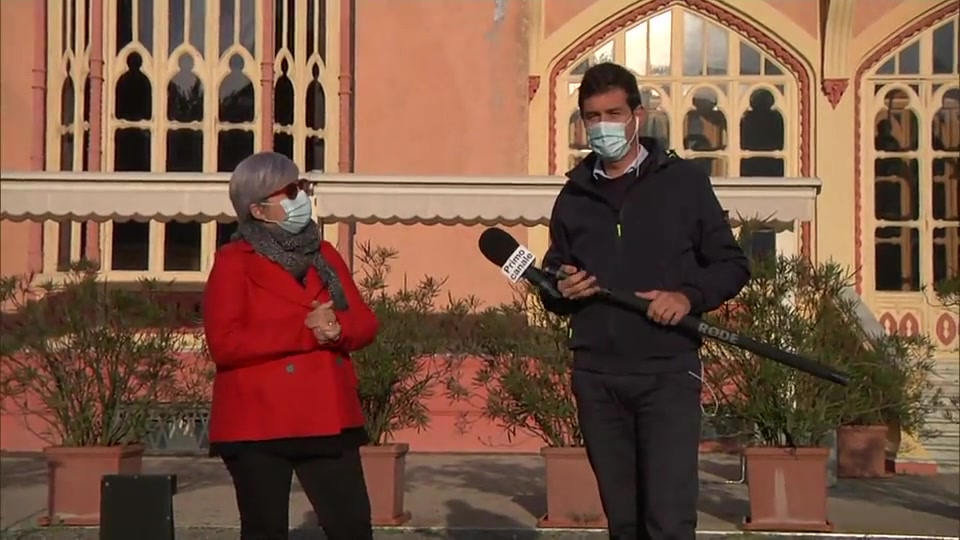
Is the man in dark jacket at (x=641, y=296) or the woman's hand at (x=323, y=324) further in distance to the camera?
the woman's hand at (x=323, y=324)

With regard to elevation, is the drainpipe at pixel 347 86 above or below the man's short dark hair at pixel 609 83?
above

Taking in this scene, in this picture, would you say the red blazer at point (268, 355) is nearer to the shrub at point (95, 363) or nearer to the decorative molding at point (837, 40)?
the shrub at point (95, 363)

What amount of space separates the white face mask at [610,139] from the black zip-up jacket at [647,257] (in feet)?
0.37

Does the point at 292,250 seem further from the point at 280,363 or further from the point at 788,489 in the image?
the point at 788,489

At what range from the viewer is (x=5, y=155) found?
1355cm

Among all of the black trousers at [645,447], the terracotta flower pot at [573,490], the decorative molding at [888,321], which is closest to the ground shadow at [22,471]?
the terracotta flower pot at [573,490]

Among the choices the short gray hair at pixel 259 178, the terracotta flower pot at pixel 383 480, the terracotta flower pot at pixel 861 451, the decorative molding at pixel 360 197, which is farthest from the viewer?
the terracotta flower pot at pixel 861 451

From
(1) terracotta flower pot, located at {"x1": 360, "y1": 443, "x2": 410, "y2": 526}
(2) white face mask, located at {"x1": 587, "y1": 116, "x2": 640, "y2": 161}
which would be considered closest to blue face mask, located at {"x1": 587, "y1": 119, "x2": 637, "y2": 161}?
(2) white face mask, located at {"x1": 587, "y1": 116, "x2": 640, "y2": 161}

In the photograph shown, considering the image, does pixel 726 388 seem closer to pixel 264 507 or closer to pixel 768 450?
pixel 768 450

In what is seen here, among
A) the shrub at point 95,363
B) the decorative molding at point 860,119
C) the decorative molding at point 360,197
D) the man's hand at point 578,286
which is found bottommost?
the shrub at point 95,363

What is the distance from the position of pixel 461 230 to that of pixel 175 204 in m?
3.40

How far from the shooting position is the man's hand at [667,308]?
13.5 ft

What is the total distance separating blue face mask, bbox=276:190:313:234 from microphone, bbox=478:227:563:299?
1.96ft

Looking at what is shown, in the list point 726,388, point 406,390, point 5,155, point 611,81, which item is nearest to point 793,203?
point 726,388
